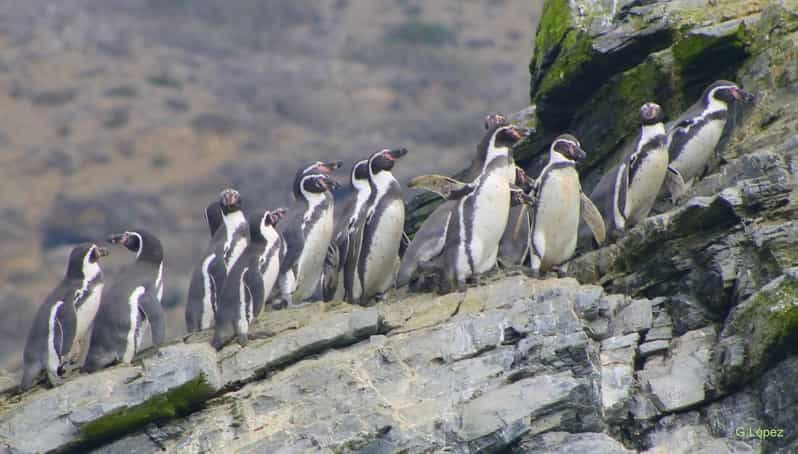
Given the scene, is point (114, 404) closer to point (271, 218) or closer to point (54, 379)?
point (54, 379)

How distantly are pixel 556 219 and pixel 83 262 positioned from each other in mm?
4510

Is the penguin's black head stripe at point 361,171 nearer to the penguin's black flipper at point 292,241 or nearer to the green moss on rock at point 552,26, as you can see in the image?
the penguin's black flipper at point 292,241

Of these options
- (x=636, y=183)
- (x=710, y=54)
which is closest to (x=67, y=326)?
(x=636, y=183)

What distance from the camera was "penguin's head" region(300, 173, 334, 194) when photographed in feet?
49.0

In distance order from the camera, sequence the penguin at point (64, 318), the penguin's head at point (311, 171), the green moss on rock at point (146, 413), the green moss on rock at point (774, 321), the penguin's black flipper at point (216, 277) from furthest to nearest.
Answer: the penguin's head at point (311, 171) → the penguin's black flipper at point (216, 277) → the penguin at point (64, 318) → the green moss on rock at point (146, 413) → the green moss on rock at point (774, 321)

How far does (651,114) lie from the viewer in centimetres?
1480

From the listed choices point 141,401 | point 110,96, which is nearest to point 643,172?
point 141,401

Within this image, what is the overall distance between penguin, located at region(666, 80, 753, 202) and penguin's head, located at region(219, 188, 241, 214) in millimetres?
4414

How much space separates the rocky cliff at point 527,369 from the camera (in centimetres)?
1080

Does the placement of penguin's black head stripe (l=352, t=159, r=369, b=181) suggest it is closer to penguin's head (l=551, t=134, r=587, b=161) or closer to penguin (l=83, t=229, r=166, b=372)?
penguin's head (l=551, t=134, r=587, b=161)

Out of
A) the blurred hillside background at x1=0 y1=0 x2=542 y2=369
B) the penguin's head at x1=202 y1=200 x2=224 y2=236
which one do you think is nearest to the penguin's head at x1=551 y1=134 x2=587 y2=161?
the penguin's head at x1=202 y1=200 x2=224 y2=236

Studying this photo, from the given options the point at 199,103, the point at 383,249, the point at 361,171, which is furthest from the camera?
the point at 199,103

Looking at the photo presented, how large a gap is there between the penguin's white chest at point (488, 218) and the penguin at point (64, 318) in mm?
3577

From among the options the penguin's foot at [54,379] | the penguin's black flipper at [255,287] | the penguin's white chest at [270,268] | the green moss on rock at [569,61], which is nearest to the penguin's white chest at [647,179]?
the green moss on rock at [569,61]
